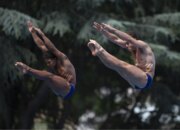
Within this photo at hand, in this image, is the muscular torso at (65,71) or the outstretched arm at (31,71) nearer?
the outstretched arm at (31,71)

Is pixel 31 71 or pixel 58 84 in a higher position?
pixel 31 71

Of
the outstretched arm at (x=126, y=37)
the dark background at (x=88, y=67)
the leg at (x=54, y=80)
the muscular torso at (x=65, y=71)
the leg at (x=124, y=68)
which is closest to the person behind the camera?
the leg at (x=124, y=68)

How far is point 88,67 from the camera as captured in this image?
12258 mm

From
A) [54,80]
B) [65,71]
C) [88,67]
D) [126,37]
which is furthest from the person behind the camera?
[88,67]

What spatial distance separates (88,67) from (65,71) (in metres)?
6.63

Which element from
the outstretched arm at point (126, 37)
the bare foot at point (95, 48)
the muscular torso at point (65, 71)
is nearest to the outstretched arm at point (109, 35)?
the outstretched arm at point (126, 37)

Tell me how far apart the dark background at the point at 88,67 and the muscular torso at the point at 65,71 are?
284 centimetres

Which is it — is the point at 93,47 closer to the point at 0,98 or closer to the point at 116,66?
the point at 116,66

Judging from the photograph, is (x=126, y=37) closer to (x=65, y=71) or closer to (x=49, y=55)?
(x=65, y=71)

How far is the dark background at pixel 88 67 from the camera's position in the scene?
9016 mm

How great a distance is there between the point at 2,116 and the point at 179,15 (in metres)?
4.70

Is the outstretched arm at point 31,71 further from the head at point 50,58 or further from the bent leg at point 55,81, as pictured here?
the head at point 50,58

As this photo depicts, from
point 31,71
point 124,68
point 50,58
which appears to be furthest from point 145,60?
point 31,71

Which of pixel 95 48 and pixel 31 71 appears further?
pixel 31 71
